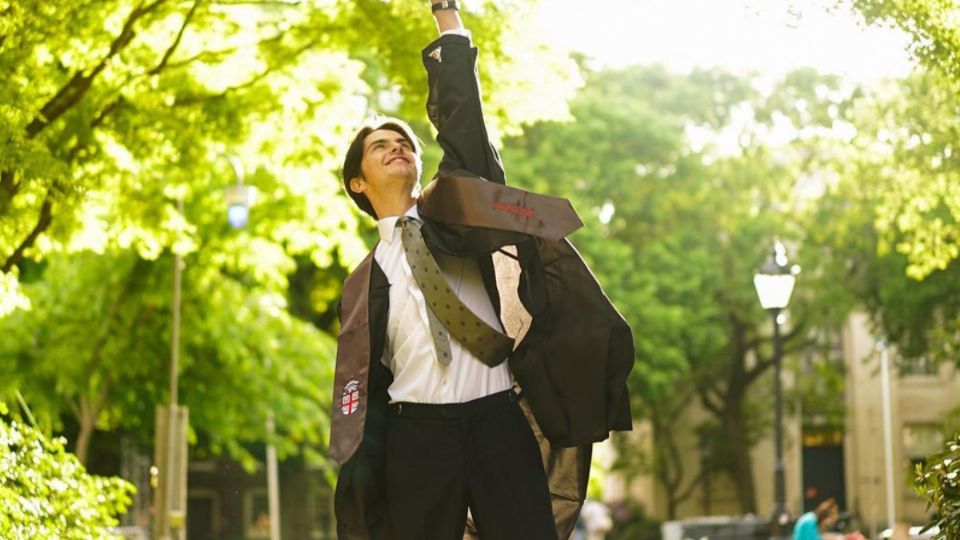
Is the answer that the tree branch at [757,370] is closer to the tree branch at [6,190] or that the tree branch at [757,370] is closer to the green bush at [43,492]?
the tree branch at [6,190]

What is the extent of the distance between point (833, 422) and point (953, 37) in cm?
4633

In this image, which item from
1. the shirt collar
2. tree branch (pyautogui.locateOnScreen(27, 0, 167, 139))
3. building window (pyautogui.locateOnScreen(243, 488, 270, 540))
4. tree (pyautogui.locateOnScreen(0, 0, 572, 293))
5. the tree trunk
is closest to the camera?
the shirt collar

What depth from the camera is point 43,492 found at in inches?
336

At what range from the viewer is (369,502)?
484 cm

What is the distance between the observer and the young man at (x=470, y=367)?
4.76 metres

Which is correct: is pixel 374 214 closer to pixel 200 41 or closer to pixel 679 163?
pixel 200 41

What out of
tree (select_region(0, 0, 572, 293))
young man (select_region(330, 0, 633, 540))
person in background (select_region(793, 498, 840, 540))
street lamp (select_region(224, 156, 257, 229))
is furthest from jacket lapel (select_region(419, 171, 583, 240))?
street lamp (select_region(224, 156, 257, 229))

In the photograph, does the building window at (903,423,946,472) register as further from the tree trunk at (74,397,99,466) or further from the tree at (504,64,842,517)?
the tree trunk at (74,397,99,466)

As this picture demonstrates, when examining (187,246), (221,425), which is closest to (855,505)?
(221,425)

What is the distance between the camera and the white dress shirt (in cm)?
482

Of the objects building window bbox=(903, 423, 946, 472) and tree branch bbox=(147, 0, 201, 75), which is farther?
building window bbox=(903, 423, 946, 472)

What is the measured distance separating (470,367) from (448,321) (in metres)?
0.15

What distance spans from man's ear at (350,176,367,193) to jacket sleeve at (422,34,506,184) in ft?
0.95

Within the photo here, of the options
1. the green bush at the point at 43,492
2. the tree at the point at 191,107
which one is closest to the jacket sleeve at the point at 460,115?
the green bush at the point at 43,492
